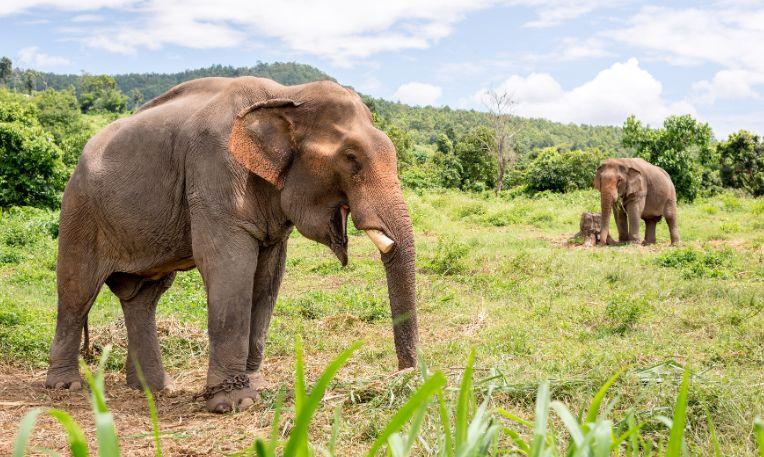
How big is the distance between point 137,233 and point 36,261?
317 inches

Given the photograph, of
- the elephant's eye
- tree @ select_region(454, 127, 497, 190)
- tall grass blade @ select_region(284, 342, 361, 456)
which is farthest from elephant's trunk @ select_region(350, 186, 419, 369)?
tree @ select_region(454, 127, 497, 190)

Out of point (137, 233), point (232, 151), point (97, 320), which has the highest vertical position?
point (232, 151)

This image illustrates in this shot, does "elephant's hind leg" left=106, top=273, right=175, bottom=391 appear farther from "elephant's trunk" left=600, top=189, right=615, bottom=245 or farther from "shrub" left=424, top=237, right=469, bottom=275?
→ "elephant's trunk" left=600, top=189, right=615, bottom=245

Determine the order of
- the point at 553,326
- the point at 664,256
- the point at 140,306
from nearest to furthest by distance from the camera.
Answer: the point at 140,306, the point at 553,326, the point at 664,256

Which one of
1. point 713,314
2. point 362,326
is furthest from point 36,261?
point 713,314

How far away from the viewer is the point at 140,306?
232 inches

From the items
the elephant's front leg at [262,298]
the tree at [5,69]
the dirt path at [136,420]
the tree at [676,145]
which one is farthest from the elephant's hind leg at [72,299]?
the tree at [5,69]

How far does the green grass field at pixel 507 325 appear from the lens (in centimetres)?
431

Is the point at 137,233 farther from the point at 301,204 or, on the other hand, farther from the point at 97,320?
the point at 97,320

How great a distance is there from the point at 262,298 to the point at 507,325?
2.99 meters

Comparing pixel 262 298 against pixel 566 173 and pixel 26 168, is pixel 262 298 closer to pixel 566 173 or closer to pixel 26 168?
pixel 26 168

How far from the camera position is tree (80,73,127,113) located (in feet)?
281

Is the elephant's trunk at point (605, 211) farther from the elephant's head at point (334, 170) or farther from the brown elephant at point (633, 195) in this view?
the elephant's head at point (334, 170)

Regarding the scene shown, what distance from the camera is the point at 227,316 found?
15.9 feet
